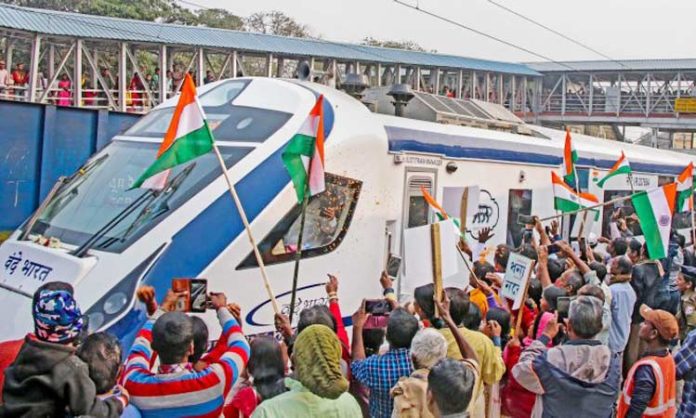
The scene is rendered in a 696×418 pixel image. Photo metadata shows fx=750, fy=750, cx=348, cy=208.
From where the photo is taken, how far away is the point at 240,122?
19.7ft

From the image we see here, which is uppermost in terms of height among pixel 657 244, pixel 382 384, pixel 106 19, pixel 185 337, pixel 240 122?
pixel 106 19

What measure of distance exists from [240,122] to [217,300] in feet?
7.46

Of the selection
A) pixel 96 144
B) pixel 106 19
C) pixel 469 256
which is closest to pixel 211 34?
pixel 106 19

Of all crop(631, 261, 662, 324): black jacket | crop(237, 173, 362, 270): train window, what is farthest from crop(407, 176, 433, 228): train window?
crop(631, 261, 662, 324): black jacket

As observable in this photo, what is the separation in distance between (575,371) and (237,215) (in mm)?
2504

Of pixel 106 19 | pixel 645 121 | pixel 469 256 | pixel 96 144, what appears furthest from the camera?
pixel 645 121

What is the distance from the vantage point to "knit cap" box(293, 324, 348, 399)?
287cm

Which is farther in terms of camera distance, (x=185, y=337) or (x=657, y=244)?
(x=657, y=244)

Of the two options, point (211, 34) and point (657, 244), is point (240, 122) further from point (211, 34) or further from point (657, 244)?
point (211, 34)

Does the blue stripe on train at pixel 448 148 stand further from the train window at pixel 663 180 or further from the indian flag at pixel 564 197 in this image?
the train window at pixel 663 180

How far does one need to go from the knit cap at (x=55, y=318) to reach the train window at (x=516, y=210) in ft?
21.6

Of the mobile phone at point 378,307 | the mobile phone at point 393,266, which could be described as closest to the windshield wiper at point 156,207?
the mobile phone at point 378,307

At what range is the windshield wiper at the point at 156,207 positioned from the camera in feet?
16.7

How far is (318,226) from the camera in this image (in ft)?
19.3
